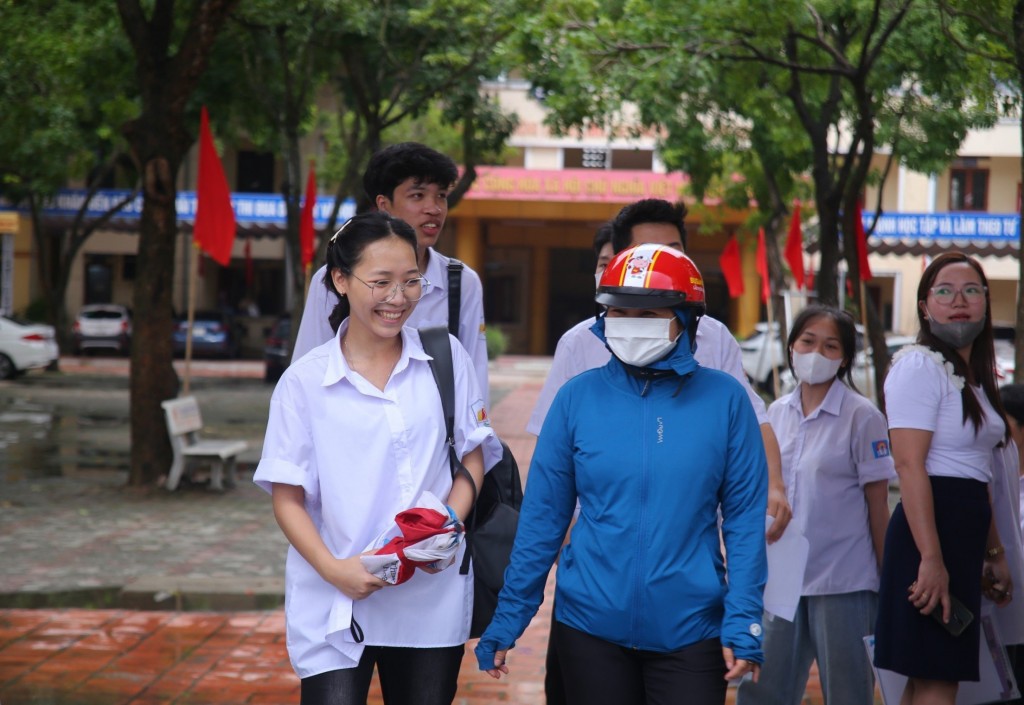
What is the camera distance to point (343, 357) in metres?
3.27

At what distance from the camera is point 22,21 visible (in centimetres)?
1645

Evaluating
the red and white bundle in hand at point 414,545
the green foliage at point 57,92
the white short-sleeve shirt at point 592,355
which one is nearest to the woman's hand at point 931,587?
the white short-sleeve shirt at point 592,355

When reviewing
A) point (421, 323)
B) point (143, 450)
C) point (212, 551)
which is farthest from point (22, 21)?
point (421, 323)

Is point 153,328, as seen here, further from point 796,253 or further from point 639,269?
point 796,253

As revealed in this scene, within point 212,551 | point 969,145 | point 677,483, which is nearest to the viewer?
point 677,483

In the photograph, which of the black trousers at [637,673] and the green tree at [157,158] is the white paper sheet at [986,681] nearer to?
the black trousers at [637,673]

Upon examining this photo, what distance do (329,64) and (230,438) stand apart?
5.80m

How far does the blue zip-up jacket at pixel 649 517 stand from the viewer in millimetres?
2934

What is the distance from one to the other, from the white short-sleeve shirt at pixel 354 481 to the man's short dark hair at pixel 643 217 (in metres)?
1.25

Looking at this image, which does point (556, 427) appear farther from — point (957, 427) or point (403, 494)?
point (957, 427)

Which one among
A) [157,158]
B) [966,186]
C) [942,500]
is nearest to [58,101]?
[157,158]

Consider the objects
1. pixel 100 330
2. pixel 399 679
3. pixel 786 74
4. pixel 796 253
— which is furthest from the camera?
pixel 100 330

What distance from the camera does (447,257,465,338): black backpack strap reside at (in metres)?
4.07

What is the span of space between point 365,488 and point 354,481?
3 cm
